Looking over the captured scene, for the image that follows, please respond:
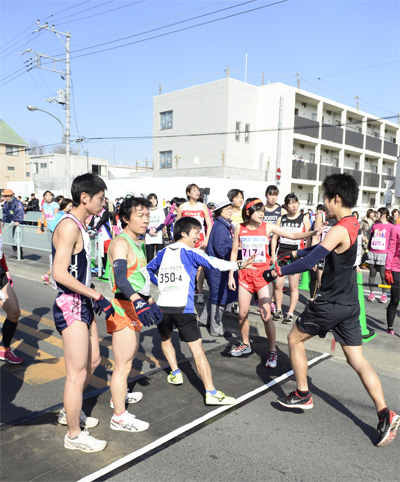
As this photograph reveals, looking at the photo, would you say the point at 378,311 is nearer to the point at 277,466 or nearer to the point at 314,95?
the point at 277,466

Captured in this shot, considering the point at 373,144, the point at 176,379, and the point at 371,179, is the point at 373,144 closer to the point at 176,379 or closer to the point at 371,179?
the point at 371,179

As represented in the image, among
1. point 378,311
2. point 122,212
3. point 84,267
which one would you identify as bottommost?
point 378,311

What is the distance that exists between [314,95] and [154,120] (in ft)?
49.3

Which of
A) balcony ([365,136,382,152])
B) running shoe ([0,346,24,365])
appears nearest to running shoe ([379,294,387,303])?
running shoe ([0,346,24,365])

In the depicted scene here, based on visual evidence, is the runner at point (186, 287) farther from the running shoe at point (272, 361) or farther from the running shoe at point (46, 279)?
the running shoe at point (46, 279)

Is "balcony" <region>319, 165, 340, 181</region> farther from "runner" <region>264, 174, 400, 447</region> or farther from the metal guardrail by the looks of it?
"runner" <region>264, 174, 400, 447</region>

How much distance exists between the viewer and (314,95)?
1417 inches

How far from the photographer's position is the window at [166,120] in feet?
123

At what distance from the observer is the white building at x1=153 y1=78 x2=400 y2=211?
3331cm

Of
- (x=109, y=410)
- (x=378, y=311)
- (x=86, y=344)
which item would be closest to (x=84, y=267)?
(x=86, y=344)

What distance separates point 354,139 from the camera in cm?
4122

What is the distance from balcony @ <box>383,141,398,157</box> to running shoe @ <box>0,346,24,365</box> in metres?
48.2

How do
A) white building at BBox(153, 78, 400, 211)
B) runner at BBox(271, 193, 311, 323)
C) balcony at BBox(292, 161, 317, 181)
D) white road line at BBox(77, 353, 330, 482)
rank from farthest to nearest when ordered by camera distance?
balcony at BBox(292, 161, 317, 181) < white building at BBox(153, 78, 400, 211) < runner at BBox(271, 193, 311, 323) < white road line at BBox(77, 353, 330, 482)

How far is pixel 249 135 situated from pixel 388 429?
33.5 m
